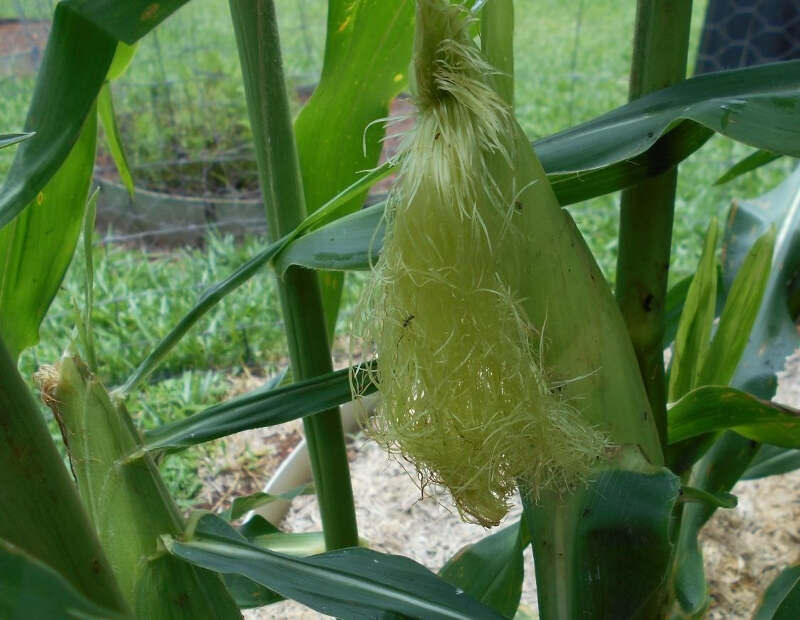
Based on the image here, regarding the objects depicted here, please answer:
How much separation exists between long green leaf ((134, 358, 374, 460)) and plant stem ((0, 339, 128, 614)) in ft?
0.44

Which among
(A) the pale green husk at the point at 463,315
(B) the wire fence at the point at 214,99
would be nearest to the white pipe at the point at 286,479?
(A) the pale green husk at the point at 463,315

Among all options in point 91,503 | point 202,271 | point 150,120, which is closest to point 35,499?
point 91,503

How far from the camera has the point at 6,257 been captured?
47 centimetres

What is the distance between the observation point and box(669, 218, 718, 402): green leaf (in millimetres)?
517

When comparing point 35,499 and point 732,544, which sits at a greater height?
point 35,499

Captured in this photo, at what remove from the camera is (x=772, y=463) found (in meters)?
0.68

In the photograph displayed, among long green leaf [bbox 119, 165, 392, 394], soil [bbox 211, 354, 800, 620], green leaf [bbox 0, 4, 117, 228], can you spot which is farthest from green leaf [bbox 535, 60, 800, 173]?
soil [bbox 211, 354, 800, 620]

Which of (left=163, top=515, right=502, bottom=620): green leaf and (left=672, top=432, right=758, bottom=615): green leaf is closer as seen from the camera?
(left=163, top=515, right=502, bottom=620): green leaf

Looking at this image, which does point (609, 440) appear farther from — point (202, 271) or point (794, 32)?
point (794, 32)

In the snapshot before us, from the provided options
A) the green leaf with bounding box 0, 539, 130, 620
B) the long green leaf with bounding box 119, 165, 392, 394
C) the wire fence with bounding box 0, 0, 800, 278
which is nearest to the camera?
the green leaf with bounding box 0, 539, 130, 620

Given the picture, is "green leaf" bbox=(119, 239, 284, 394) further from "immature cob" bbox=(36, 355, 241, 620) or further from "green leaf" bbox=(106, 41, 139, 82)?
"green leaf" bbox=(106, 41, 139, 82)

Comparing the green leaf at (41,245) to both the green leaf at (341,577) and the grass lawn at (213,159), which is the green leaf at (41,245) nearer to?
the green leaf at (341,577)

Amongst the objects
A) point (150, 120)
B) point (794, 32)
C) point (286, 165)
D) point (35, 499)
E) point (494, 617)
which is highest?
point (794, 32)

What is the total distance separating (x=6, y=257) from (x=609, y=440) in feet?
1.24
